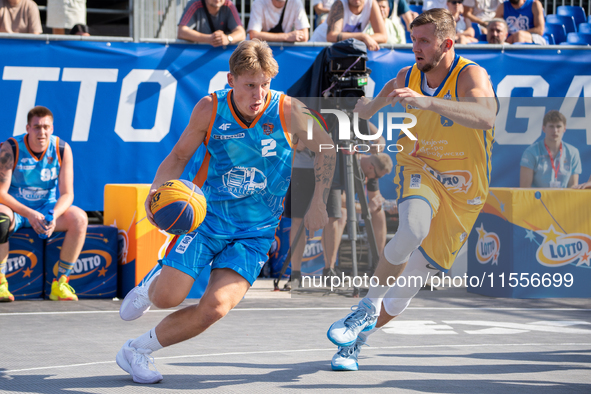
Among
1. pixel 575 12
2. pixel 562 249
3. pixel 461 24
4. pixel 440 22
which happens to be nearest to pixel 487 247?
pixel 562 249

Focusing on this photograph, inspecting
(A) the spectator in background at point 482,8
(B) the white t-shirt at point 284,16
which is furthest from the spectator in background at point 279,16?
(A) the spectator in background at point 482,8

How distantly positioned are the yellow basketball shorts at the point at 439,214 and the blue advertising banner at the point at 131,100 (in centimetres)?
420

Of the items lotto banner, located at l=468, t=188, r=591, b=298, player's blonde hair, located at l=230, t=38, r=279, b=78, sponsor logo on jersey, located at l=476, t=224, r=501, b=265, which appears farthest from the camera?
sponsor logo on jersey, located at l=476, t=224, r=501, b=265

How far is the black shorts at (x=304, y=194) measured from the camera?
→ 6586mm

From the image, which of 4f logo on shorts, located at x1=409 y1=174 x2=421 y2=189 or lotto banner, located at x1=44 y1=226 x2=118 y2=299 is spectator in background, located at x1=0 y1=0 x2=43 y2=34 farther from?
4f logo on shorts, located at x1=409 y1=174 x2=421 y2=189

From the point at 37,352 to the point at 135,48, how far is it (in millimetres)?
4360

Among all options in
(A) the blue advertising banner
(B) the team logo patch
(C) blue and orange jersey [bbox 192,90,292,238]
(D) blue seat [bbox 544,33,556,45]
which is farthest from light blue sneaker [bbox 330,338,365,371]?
(D) blue seat [bbox 544,33,556,45]

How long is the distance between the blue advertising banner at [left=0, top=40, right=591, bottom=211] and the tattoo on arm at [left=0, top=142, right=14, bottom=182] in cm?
93

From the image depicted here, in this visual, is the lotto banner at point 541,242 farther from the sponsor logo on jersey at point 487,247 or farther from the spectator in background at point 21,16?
the spectator in background at point 21,16

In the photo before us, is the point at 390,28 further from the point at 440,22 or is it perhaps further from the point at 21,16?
the point at 440,22

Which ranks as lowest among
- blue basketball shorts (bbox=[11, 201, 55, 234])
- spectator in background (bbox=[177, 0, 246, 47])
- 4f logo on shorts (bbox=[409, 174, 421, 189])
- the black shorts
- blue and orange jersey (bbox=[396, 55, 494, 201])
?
blue basketball shorts (bbox=[11, 201, 55, 234])

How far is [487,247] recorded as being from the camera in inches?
294

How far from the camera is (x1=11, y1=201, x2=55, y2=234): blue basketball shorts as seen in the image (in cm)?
677

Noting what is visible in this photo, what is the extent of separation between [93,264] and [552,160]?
503 cm
